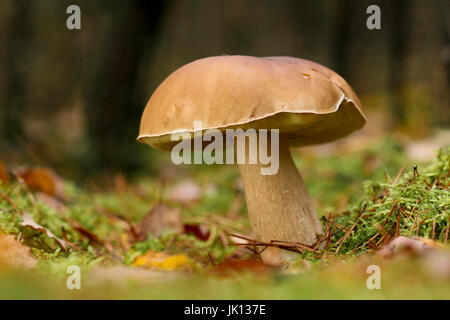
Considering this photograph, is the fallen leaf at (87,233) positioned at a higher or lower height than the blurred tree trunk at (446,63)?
lower

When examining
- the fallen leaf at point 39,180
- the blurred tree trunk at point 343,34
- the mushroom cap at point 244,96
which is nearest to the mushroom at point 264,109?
the mushroom cap at point 244,96

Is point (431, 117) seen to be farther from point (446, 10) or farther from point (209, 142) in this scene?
point (209, 142)

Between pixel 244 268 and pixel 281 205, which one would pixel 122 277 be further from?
pixel 281 205

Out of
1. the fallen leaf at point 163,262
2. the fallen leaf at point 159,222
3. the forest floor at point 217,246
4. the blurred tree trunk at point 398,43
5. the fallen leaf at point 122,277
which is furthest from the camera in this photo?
the blurred tree trunk at point 398,43

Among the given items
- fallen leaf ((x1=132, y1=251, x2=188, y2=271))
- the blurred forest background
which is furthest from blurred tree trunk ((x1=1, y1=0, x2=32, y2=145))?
fallen leaf ((x1=132, y1=251, x2=188, y2=271))

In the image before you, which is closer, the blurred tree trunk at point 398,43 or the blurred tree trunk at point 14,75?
the blurred tree trunk at point 14,75

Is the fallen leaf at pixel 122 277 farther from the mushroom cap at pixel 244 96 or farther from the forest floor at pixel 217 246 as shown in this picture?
the mushroom cap at pixel 244 96
